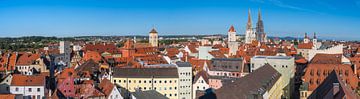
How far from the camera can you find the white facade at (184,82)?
70.3m

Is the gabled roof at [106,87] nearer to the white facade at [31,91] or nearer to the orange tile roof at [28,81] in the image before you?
the white facade at [31,91]

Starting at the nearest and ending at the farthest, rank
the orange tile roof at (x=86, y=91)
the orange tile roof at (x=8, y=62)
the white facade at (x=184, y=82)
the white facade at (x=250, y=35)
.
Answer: the orange tile roof at (x=86, y=91) < the white facade at (x=184, y=82) < the orange tile roof at (x=8, y=62) < the white facade at (x=250, y=35)

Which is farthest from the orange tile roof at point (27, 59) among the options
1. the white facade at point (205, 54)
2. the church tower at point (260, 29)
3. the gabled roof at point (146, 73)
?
the church tower at point (260, 29)

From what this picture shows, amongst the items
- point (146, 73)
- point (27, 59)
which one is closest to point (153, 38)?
point (27, 59)

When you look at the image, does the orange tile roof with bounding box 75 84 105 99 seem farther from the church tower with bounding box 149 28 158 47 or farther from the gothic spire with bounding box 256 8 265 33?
the gothic spire with bounding box 256 8 265 33

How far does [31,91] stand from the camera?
206 feet

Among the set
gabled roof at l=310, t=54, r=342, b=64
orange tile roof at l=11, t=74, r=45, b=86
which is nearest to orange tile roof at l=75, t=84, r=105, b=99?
orange tile roof at l=11, t=74, r=45, b=86

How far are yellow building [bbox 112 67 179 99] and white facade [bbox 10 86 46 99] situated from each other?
12991 mm

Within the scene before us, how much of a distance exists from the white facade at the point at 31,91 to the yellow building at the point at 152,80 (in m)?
13.0

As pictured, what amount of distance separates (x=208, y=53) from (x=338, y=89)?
72.4 m

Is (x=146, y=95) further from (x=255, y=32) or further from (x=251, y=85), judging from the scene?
(x=255, y=32)

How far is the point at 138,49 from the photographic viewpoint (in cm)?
14162

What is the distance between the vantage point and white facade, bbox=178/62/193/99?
70312mm

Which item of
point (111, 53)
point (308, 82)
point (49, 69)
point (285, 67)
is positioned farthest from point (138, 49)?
point (308, 82)
